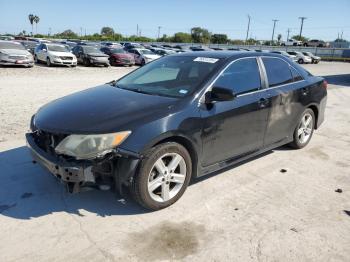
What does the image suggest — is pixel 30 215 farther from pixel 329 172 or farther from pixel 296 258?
pixel 329 172

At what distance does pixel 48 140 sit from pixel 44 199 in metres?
0.72

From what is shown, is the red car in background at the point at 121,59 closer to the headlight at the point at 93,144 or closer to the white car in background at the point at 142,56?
the white car in background at the point at 142,56

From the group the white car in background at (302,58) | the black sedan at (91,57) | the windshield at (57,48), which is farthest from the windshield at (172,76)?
the white car in background at (302,58)

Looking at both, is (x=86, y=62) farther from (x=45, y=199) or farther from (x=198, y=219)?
(x=198, y=219)

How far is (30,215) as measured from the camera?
3.59m

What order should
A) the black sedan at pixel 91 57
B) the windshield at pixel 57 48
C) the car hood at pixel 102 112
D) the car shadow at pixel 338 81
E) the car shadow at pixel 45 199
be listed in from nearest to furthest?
the car hood at pixel 102 112 → the car shadow at pixel 45 199 → the car shadow at pixel 338 81 → the windshield at pixel 57 48 → the black sedan at pixel 91 57

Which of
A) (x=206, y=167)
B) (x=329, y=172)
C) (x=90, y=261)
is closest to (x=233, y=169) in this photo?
(x=206, y=167)

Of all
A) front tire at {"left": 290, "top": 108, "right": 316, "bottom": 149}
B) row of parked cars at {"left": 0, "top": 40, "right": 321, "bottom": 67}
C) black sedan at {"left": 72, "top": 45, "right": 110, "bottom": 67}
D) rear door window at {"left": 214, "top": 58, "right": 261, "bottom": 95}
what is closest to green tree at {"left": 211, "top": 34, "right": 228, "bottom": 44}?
row of parked cars at {"left": 0, "top": 40, "right": 321, "bottom": 67}

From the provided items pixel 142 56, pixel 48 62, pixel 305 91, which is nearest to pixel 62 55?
pixel 48 62

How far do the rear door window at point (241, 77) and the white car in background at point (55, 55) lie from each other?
1855cm

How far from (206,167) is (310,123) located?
2.83 m

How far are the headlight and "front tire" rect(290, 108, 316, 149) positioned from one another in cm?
341

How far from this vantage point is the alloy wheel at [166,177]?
3.64 meters

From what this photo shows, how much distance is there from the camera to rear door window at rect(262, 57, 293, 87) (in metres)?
4.97
